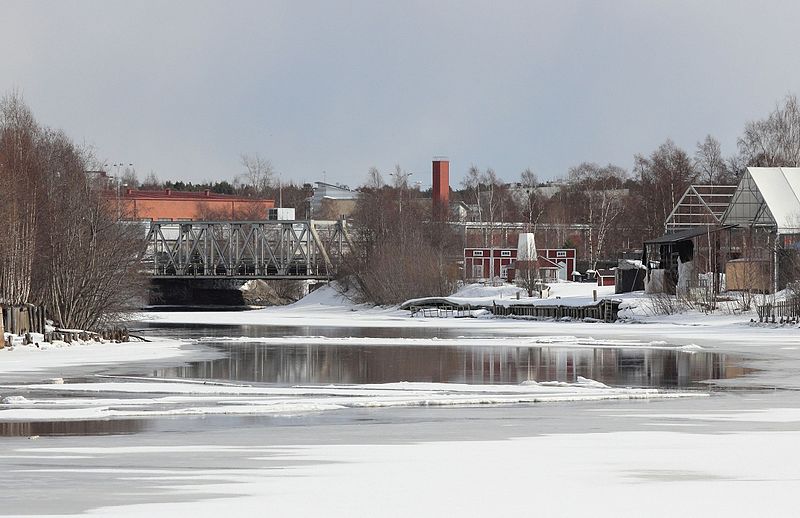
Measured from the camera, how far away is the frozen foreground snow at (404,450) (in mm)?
12219

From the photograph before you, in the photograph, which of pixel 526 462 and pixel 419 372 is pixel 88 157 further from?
pixel 526 462

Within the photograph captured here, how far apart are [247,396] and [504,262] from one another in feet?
316

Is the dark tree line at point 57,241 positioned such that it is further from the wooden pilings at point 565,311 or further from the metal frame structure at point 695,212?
the metal frame structure at point 695,212

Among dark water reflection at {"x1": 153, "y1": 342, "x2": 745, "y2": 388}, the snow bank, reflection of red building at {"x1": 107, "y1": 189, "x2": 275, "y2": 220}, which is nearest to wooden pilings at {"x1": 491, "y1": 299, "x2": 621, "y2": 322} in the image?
dark water reflection at {"x1": 153, "y1": 342, "x2": 745, "y2": 388}

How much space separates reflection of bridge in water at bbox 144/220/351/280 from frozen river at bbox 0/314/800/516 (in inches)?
3251

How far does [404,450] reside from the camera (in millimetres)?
16281

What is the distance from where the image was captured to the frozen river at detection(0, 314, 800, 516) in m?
12.5

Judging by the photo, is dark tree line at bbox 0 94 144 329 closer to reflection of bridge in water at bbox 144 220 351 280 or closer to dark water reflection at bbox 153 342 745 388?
dark water reflection at bbox 153 342 745 388

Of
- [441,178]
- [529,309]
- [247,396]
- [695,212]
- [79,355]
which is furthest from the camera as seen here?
[441,178]

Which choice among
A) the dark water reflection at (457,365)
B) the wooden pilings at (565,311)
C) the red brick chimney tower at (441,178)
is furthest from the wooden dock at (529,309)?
the red brick chimney tower at (441,178)

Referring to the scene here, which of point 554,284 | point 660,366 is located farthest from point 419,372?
point 554,284

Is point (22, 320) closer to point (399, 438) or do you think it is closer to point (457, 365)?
point (457, 365)

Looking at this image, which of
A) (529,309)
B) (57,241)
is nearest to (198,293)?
(529,309)

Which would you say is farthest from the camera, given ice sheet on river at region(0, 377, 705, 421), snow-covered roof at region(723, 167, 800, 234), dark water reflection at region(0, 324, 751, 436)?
snow-covered roof at region(723, 167, 800, 234)
